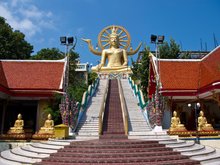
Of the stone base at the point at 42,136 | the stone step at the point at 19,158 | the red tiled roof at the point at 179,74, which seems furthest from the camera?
the red tiled roof at the point at 179,74

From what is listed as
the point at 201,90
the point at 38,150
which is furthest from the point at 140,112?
the point at 38,150

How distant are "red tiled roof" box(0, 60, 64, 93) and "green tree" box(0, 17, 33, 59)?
8.34m

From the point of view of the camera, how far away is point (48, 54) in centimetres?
3112

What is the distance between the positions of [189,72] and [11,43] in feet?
62.4

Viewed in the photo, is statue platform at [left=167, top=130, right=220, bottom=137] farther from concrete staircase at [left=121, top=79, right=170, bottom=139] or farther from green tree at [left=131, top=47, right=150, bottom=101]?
green tree at [left=131, top=47, right=150, bottom=101]

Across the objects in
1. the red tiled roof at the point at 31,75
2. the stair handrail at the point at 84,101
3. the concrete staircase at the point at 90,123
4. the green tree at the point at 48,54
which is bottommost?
the concrete staircase at the point at 90,123

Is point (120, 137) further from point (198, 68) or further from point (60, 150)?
point (198, 68)

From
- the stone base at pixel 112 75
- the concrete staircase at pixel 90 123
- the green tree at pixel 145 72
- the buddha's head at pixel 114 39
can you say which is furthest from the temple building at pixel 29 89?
the buddha's head at pixel 114 39

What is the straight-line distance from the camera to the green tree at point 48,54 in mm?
30766

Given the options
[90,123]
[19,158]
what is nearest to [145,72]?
[90,123]

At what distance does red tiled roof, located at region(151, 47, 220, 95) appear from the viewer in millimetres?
16859

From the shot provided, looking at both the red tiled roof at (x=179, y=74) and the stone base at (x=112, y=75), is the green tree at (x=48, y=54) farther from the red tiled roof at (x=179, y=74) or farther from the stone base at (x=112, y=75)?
the red tiled roof at (x=179, y=74)

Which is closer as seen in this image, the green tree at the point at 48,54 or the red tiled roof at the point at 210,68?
the red tiled roof at the point at 210,68

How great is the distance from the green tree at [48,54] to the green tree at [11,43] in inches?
57.5
